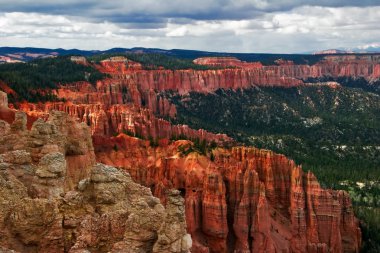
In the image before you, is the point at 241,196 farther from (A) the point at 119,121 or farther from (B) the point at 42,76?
(B) the point at 42,76

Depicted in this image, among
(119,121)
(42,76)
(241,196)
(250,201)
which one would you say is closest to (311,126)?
(42,76)

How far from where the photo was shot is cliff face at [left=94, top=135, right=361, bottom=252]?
45.5 meters

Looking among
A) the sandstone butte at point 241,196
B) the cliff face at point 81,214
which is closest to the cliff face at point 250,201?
the sandstone butte at point 241,196

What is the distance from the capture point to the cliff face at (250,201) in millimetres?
45469

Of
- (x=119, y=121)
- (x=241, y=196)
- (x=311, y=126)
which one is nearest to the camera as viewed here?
(x=241, y=196)

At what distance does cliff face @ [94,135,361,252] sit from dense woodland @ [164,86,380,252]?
62.8ft

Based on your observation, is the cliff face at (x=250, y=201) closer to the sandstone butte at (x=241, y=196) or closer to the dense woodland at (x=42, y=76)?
the sandstone butte at (x=241, y=196)

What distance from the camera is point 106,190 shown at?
64.1 feet

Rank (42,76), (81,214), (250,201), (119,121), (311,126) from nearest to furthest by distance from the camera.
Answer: (81,214), (250,201), (119,121), (42,76), (311,126)

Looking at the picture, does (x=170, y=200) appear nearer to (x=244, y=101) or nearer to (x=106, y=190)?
(x=106, y=190)

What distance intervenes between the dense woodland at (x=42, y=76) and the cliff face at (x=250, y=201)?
32938mm

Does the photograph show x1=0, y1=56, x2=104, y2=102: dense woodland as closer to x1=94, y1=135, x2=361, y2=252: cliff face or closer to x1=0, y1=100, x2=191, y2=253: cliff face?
x1=94, y1=135, x2=361, y2=252: cliff face

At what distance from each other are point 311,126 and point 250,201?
377ft

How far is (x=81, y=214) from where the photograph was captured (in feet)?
60.8
